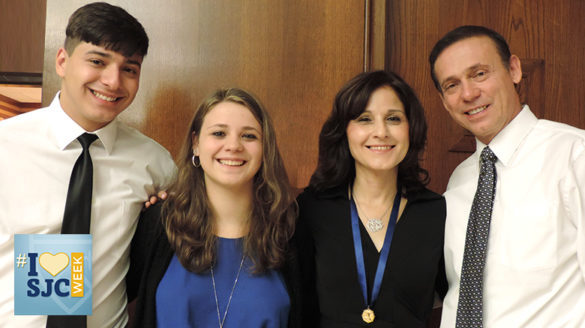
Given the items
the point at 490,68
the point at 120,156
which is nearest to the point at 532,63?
the point at 490,68

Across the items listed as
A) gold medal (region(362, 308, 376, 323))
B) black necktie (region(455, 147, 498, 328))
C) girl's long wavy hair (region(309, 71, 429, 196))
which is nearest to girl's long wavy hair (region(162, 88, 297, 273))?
girl's long wavy hair (region(309, 71, 429, 196))

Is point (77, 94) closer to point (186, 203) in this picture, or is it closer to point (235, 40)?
point (186, 203)

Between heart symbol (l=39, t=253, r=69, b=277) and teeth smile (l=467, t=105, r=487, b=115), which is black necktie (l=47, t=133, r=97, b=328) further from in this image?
teeth smile (l=467, t=105, r=487, b=115)

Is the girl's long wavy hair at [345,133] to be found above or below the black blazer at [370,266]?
above

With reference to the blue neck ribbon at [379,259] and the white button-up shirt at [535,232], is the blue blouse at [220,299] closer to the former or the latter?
the blue neck ribbon at [379,259]

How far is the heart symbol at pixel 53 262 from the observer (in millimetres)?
1507

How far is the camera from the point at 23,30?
8.95 ft

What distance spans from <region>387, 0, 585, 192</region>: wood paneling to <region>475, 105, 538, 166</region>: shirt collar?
2.38ft

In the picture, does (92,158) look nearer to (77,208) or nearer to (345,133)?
(77,208)

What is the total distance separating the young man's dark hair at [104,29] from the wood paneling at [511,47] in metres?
1.39

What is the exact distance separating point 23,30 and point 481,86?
2569 millimetres
